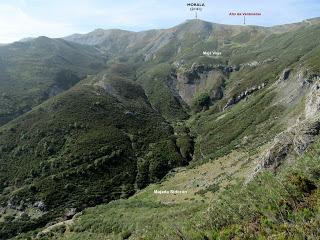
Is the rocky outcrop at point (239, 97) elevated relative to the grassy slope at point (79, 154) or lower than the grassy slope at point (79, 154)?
elevated

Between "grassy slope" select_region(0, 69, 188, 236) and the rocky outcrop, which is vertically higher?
the rocky outcrop

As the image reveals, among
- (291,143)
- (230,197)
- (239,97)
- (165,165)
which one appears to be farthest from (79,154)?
(230,197)

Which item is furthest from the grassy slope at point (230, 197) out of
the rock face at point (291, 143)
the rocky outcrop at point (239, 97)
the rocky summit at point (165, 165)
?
the rock face at point (291, 143)

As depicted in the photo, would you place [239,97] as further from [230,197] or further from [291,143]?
[230,197]

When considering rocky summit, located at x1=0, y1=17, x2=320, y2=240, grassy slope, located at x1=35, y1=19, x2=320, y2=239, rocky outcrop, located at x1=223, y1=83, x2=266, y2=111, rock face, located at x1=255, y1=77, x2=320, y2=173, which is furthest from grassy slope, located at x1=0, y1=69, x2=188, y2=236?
rock face, located at x1=255, y1=77, x2=320, y2=173

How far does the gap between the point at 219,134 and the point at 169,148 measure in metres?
16.0

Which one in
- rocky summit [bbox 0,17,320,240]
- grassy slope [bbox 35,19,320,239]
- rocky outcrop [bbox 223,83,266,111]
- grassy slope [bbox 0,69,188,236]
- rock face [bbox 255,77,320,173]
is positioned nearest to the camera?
grassy slope [bbox 35,19,320,239]

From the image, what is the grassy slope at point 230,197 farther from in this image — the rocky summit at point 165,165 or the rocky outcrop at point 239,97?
the rocky outcrop at point 239,97

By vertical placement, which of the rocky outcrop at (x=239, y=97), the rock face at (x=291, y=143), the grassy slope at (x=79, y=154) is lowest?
the grassy slope at (x=79, y=154)

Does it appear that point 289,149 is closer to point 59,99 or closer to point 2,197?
point 2,197

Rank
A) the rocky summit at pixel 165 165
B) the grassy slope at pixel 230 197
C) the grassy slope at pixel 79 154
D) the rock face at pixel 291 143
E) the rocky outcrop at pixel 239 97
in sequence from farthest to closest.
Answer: the rocky outcrop at pixel 239 97 < the grassy slope at pixel 79 154 < the rock face at pixel 291 143 < the rocky summit at pixel 165 165 < the grassy slope at pixel 230 197

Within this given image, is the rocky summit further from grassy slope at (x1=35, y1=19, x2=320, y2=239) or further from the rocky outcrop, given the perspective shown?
the rocky outcrop

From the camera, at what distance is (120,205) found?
8556cm

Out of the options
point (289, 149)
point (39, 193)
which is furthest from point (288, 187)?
point (39, 193)
